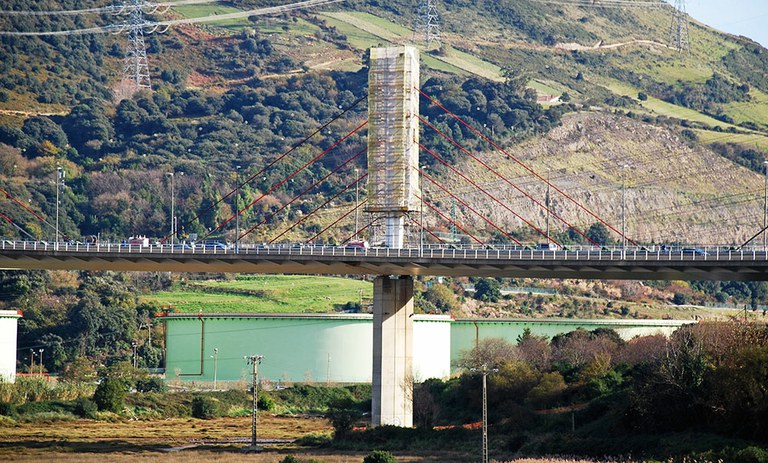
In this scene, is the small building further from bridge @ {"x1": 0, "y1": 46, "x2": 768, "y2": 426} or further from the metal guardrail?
the metal guardrail

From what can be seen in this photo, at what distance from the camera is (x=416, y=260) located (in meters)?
110

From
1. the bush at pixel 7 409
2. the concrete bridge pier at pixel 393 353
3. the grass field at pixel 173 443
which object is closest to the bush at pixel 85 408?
the grass field at pixel 173 443

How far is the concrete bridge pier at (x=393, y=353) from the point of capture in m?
111

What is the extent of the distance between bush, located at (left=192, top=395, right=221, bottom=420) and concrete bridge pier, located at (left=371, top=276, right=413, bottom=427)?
78.1 feet

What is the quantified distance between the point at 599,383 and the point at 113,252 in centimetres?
3668

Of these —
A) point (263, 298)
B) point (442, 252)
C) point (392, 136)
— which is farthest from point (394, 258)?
point (263, 298)

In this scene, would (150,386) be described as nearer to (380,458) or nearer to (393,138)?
(393,138)

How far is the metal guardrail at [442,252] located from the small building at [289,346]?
30774mm

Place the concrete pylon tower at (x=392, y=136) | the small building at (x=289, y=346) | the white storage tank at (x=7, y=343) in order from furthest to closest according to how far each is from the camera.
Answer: the small building at (x=289, y=346), the white storage tank at (x=7, y=343), the concrete pylon tower at (x=392, y=136)

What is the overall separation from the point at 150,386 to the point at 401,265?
3809 cm

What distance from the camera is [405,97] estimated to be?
388 feet

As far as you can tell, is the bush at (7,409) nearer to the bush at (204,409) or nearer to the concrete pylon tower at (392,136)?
the bush at (204,409)

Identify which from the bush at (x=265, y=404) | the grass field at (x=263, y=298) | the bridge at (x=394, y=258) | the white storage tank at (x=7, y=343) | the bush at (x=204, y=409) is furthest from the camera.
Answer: the grass field at (x=263, y=298)

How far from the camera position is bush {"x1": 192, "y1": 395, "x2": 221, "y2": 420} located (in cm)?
13075
